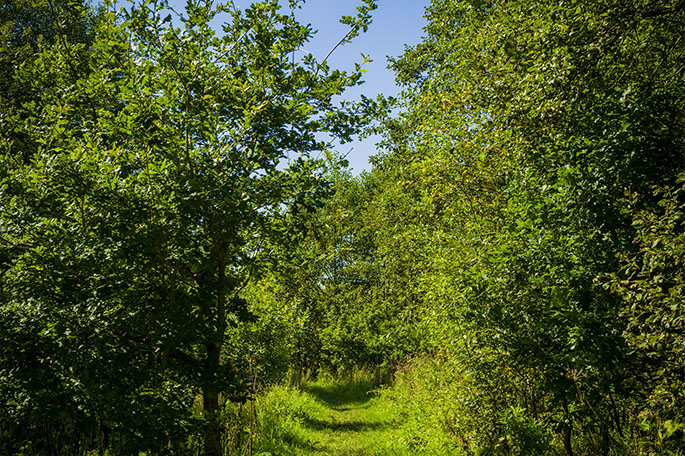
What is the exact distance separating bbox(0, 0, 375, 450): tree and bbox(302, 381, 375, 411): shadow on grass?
11302 mm

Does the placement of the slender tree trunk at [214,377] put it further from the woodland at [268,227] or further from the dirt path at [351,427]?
the dirt path at [351,427]

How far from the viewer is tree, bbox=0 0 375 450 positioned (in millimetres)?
3518

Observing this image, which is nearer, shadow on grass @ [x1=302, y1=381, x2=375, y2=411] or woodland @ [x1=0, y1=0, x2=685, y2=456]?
woodland @ [x1=0, y1=0, x2=685, y2=456]

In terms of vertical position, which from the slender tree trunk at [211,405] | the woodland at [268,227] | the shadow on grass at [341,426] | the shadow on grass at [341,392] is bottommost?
the shadow on grass at [341,392]

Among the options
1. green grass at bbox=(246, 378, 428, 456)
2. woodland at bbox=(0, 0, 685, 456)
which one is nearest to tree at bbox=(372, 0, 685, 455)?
woodland at bbox=(0, 0, 685, 456)

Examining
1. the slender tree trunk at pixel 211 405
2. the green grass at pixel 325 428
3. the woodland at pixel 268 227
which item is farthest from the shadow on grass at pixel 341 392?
the slender tree trunk at pixel 211 405

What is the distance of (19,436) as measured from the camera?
5.51 metres

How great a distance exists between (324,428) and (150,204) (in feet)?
27.9

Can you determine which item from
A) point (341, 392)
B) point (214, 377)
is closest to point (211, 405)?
point (214, 377)

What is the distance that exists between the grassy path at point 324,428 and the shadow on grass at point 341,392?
44 centimetres

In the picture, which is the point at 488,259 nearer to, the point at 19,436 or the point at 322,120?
the point at 322,120

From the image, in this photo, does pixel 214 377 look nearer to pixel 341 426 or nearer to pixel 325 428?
pixel 325 428

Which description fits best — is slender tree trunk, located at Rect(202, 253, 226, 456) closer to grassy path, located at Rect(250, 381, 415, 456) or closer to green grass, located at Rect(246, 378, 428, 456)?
green grass, located at Rect(246, 378, 428, 456)

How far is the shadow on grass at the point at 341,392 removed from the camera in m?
15.1
